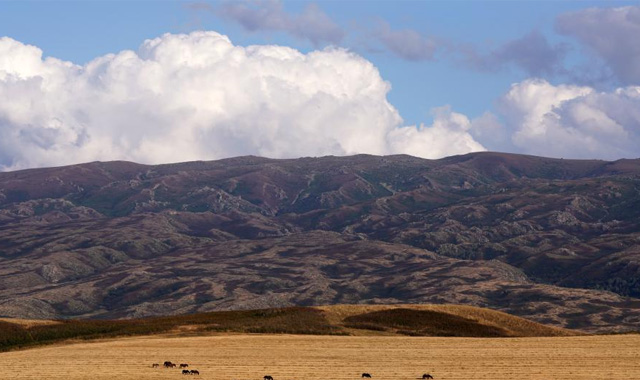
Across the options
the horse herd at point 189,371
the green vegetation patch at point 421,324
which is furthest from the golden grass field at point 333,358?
the green vegetation patch at point 421,324

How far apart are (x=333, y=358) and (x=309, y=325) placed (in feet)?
107

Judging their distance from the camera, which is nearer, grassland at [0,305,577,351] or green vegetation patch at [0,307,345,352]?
green vegetation patch at [0,307,345,352]

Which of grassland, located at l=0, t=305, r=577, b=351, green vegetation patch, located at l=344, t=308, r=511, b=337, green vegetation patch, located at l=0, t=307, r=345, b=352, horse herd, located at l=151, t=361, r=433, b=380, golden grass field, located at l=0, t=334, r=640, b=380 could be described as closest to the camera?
horse herd, located at l=151, t=361, r=433, b=380

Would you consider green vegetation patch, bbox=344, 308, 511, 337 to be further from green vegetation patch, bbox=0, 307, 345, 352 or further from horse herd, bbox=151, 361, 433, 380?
horse herd, bbox=151, 361, 433, 380

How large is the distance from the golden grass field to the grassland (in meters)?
7.26

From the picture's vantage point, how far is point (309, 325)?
112938 mm

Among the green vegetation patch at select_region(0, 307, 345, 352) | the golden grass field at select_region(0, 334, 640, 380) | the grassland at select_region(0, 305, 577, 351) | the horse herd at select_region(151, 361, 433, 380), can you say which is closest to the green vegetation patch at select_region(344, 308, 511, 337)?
the grassland at select_region(0, 305, 577, 351)

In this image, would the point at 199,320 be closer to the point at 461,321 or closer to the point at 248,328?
the point at 248,328

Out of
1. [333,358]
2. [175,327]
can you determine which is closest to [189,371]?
[333,358]

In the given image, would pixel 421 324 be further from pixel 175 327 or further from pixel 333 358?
pixel 333 358

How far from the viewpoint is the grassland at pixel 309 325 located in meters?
108

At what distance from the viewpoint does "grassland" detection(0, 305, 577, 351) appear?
108 meters

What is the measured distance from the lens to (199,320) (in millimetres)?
115500

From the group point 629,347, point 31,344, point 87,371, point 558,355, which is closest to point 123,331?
point 31,344
